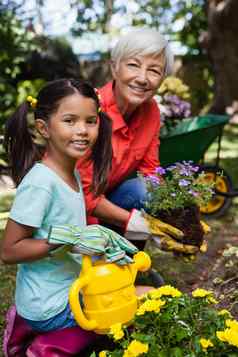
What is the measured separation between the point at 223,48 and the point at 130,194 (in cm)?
727

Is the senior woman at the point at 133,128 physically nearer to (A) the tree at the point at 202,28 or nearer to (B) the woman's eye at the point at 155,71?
(B) the woman's eye at the point at 155,71

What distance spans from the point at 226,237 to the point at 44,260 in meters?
2.02

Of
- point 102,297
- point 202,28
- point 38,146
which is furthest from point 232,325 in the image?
point 202,28

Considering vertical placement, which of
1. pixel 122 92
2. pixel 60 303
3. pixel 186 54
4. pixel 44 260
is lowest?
pixel 186 54

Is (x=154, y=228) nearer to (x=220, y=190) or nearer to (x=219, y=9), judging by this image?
(x=220, y=190)

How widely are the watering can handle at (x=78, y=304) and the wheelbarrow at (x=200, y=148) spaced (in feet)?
6.64

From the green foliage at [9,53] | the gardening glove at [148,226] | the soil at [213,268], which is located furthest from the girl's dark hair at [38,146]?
the green foliage at [9,53]

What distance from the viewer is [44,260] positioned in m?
1.69

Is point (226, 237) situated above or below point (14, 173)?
below

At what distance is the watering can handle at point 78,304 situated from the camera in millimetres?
1445

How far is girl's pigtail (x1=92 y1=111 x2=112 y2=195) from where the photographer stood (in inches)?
73.3

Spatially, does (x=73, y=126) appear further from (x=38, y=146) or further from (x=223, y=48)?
(x=223, y=48)

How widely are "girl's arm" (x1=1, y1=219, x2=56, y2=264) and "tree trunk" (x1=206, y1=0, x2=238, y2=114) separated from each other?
24.0ft

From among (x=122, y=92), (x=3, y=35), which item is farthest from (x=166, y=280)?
(x=3, y=35)
